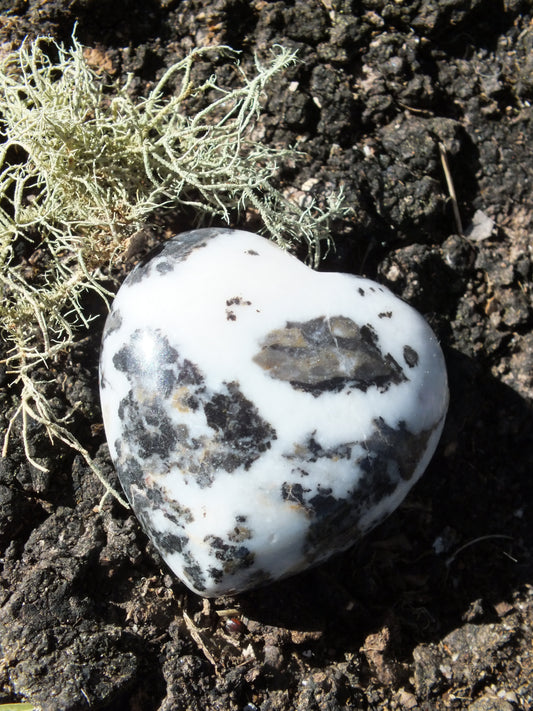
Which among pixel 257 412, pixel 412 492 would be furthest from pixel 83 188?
pixel 412 492

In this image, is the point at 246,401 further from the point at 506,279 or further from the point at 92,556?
the point at 506,279

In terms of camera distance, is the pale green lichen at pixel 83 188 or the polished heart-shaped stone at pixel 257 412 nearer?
the polished heart-shaped stone at pixel 257 412

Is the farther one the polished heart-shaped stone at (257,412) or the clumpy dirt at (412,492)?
the clumpy dirt at (412,492)

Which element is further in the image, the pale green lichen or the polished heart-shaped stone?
the pale green lichen

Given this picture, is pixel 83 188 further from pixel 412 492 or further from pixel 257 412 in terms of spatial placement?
pixel 412 492
